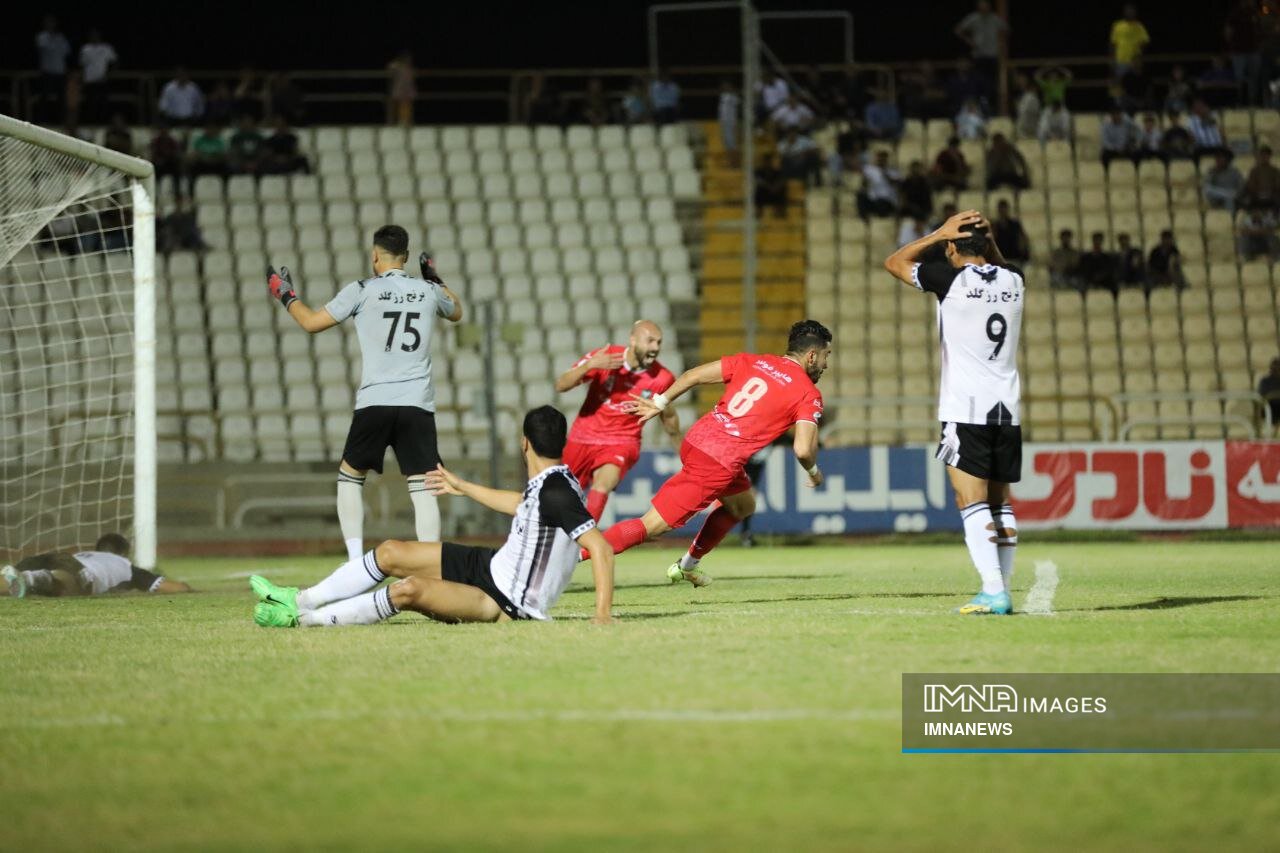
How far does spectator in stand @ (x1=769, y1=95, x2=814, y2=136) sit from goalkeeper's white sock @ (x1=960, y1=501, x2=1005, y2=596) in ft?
61.2

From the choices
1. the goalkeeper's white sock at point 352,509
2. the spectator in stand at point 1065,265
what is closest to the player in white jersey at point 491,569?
the goalkeeper's white sock at point 352,509

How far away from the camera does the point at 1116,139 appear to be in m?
26.3

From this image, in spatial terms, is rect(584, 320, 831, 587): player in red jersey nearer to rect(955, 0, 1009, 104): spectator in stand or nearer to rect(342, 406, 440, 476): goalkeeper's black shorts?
rect(342, 406, 440, 476): goalkeeper's black shorts

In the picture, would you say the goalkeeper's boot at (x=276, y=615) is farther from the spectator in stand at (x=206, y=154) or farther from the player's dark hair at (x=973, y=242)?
A: the spectator in stand at (x=206, y=154)

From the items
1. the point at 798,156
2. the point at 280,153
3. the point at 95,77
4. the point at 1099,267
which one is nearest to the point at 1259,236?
the point at 1099,267

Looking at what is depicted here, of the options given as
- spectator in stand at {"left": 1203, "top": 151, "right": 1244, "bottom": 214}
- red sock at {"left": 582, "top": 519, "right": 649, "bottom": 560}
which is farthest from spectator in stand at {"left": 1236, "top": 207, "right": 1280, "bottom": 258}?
red sock at {"left": 582, "top": 519, "right": 649, "bottom": 560}

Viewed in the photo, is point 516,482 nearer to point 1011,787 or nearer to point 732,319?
point 732,319

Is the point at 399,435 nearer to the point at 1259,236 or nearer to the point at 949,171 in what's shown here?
the point at 949,171

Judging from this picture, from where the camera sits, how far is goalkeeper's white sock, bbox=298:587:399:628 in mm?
7875

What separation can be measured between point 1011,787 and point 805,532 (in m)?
15.3

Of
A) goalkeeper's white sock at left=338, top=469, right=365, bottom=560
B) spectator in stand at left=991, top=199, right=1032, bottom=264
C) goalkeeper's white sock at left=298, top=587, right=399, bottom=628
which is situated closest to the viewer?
goalkeeper's white sock at left=298, top=587, right=399, bottom=628

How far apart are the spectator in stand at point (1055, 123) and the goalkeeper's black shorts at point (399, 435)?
62.1 ft

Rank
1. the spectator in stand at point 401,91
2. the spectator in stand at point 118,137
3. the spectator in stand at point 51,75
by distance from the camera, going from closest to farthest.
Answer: the spectator in stand at point 118,137 → the spectator in stand at point 51,75 → the spectator in stand at point 401,91

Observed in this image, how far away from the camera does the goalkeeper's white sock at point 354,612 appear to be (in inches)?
310
